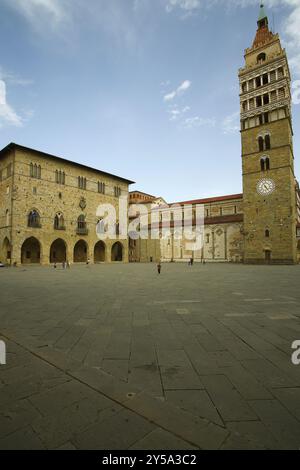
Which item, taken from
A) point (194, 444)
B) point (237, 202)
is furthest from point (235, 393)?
point (237, 202)

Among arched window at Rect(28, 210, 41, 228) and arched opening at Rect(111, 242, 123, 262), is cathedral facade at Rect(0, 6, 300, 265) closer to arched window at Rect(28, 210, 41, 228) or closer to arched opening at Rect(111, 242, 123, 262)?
arched window at Rect(28, 210, 41, 228)

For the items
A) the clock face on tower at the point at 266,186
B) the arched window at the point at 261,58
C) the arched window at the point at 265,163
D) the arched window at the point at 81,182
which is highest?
the arched window at the point at 261,58

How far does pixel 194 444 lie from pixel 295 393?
1.45 meters

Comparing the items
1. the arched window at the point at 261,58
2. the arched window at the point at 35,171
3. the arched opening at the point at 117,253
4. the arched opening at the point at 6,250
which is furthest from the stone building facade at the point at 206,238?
the arched opening at the point at 6,250

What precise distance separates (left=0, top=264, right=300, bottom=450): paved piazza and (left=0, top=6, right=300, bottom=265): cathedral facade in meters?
30.1

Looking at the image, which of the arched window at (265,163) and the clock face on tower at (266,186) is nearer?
the clock face on tower at (266,186)

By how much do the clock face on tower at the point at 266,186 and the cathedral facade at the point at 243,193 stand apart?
0.13 m

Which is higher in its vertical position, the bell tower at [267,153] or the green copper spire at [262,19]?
the green copper spire at [262,19]

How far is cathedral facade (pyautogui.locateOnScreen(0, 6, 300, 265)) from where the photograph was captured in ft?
105

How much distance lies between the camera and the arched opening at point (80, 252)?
137 ft

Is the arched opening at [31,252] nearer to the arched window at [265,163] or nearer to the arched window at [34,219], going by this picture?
the arched window at [34,219]

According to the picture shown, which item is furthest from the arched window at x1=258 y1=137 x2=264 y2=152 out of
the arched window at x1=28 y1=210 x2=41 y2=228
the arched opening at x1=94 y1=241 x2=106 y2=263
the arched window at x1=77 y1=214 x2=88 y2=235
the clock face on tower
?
the arched window at x1=28 y1=210 x2=41 y2=228

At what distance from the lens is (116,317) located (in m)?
6.00
